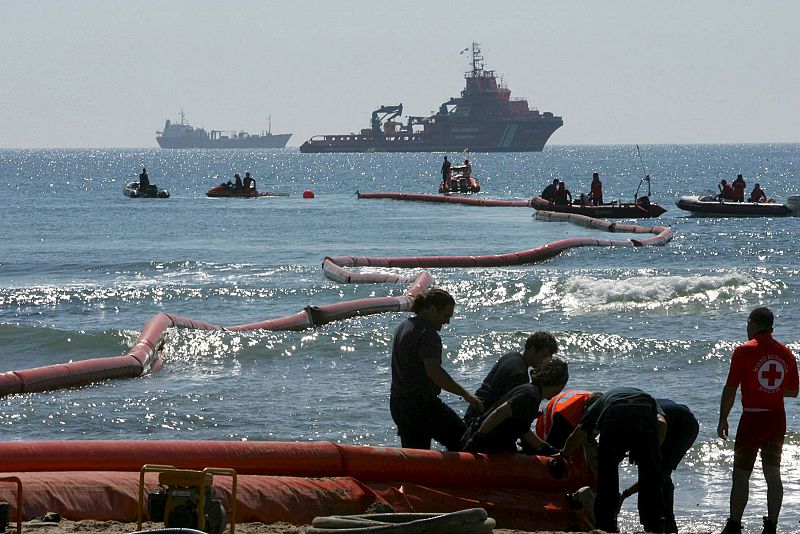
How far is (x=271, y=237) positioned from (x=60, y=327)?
17865mm

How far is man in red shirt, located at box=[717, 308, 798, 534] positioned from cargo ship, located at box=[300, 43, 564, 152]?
156 meters

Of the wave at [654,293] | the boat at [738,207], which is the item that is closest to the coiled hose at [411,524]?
the wave at [654,293]

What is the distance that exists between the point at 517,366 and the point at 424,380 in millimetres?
596

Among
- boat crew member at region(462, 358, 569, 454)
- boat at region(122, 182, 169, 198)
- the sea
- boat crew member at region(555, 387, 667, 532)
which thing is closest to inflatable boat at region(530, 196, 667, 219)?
the sea

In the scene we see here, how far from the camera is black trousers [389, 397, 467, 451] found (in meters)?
7.58

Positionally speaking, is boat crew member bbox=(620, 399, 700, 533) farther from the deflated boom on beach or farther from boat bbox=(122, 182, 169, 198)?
boat bbox=(122, 182, 169, 198)

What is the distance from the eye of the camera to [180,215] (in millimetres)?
47594

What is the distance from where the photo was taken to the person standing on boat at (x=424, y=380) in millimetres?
7332

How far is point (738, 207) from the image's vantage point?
38.2m

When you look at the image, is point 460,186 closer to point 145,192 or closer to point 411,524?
point 145,192

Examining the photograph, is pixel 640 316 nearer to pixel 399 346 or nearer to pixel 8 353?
pixel 8 353

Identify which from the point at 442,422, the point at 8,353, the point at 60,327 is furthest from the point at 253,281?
the point at 442,422

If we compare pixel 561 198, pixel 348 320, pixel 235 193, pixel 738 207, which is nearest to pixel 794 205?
pixel 738 207

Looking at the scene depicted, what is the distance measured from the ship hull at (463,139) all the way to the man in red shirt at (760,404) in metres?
161
